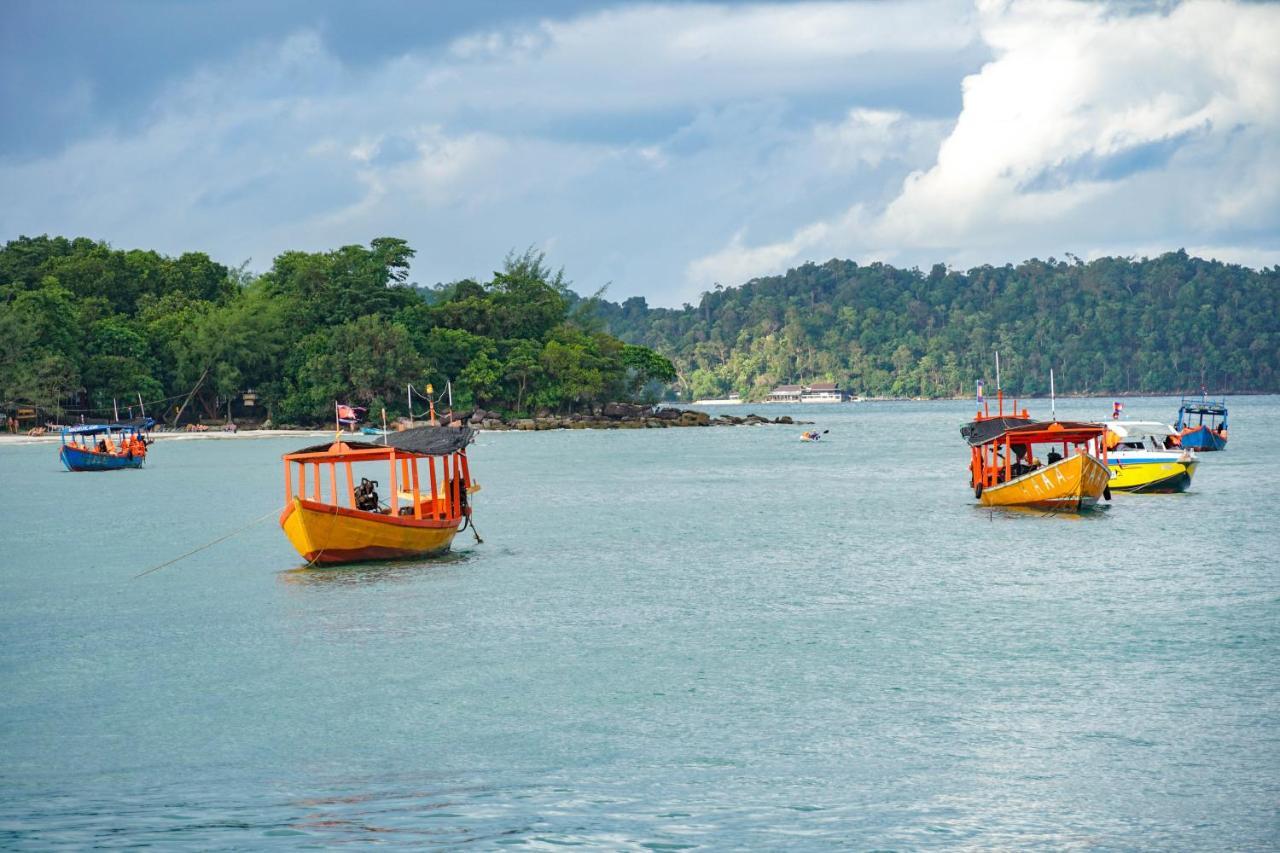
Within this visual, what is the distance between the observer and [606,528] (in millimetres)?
39688

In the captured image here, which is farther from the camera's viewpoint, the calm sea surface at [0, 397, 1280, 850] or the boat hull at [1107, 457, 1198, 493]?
the boat hull at [1107, 457, 1198, 493]

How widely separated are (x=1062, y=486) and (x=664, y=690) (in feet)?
75.8

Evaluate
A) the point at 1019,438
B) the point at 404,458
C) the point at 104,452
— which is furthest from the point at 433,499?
the point at 104,452

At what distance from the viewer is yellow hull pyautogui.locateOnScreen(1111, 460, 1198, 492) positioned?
4631 centimetres

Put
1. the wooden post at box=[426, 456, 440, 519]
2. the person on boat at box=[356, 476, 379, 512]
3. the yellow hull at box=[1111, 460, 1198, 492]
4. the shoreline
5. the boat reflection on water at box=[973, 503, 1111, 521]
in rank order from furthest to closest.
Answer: the shoreline < the yellow hull at box=[1111, 460, 1198, 492] < the boat reflection on water at box=[973, 503, 1111, 521] < the wooden post at box=[426, 456, 440, 519] < the person on boat at box=[356, 476, 379, 512]

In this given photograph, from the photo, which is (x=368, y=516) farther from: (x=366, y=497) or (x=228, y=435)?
(x=228, y=435)

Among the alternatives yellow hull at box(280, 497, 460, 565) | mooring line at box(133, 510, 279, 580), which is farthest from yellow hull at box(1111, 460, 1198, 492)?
mooring line at box(133, 510, 279, 580)

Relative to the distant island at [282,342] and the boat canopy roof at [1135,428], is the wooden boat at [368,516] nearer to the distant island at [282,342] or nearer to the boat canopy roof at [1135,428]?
the boat canopy roof at [1135,428]

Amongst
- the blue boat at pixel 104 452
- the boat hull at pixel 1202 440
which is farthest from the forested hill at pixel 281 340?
the boat hull at pixel 1202 440

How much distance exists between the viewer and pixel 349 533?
1159 inches

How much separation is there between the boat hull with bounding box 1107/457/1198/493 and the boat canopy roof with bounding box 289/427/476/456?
24952 mm

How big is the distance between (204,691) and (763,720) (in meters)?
7.76

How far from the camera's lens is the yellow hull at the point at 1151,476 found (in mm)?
46312

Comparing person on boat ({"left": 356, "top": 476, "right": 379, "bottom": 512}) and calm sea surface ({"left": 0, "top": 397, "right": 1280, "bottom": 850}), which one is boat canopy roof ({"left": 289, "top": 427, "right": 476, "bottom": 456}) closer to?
person on boat ({"left": 356, "top": 476, "right": 379, "bottom": 512})
